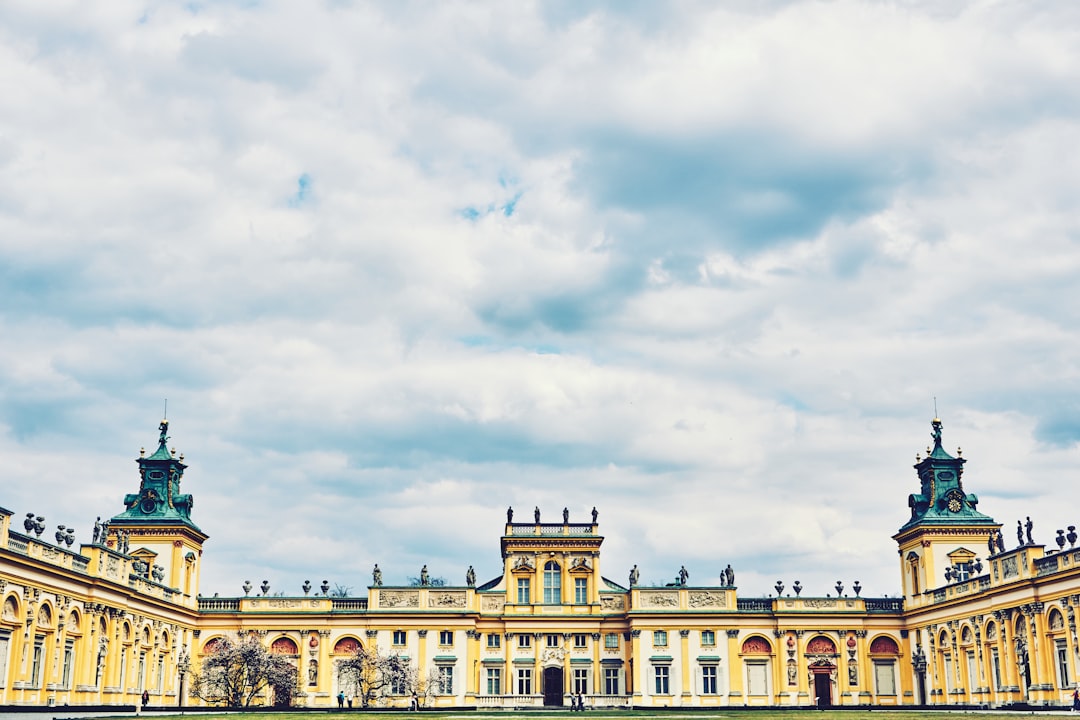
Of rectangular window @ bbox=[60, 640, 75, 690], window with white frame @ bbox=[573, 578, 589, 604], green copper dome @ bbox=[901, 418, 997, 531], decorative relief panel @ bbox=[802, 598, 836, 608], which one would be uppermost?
green copper dome @ bbox=[901, 418, 997, 531]

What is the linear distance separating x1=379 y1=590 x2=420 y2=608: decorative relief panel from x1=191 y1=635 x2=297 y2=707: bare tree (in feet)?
27.7

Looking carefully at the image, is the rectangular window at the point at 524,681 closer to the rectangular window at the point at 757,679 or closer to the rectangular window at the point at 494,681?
the rectangular window at the point at 494,681

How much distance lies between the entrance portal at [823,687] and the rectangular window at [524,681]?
19.9 m

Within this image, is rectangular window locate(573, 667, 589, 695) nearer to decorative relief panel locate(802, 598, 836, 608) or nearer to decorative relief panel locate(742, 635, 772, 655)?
decorative relief panel locate(742, 635, 772, 655)

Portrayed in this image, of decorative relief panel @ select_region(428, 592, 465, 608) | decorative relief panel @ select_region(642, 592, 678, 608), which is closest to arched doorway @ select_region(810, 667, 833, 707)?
decorative relief panel @ select_region(642, 592, 678, 608)

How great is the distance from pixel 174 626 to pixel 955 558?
171 ft

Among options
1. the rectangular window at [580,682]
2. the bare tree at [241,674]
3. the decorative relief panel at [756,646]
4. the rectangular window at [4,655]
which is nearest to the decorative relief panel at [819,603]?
the decorative relief panel at [756,646]

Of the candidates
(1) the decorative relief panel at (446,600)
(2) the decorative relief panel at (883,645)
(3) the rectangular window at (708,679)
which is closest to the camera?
(3) the rectangular window at (708,679)

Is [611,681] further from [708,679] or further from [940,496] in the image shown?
[940,496]

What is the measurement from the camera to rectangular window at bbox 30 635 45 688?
4791 cm

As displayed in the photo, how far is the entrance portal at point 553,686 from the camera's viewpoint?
244 ft

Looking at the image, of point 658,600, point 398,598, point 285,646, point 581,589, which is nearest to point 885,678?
point 658,600

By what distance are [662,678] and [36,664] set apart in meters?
41.3

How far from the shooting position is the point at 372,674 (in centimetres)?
7169
